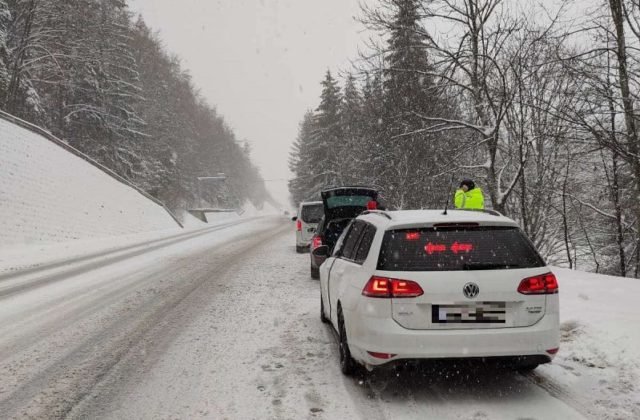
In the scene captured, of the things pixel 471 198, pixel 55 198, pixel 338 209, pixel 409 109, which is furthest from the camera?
pixel 55 198

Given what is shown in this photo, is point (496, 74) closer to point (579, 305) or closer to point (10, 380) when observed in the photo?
point (579, 305)

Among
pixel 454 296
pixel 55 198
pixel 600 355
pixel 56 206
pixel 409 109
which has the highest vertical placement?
pixel 409 109

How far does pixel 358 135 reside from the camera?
112 feet

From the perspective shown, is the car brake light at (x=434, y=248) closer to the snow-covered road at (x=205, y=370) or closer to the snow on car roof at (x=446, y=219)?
the snow on car roof at (x=446, y=219)

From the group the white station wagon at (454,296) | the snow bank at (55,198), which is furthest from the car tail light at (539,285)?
the snow bank at (55,198)

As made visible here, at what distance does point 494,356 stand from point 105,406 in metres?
3.12

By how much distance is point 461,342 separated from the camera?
3.86 meters

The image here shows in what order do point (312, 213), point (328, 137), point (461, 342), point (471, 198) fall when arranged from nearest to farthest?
point (461, 342) < point (471, 198) < point (312, 213) < point (328, 137)

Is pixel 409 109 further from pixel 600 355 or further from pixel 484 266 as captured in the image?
pixel 484 266

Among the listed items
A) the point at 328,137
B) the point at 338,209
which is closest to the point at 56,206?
the point at 338,209

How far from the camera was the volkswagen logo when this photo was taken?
3.91m

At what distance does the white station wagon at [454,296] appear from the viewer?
12.8 feet

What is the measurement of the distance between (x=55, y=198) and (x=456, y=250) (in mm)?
21828

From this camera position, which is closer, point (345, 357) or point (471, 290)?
point (471, 290)
